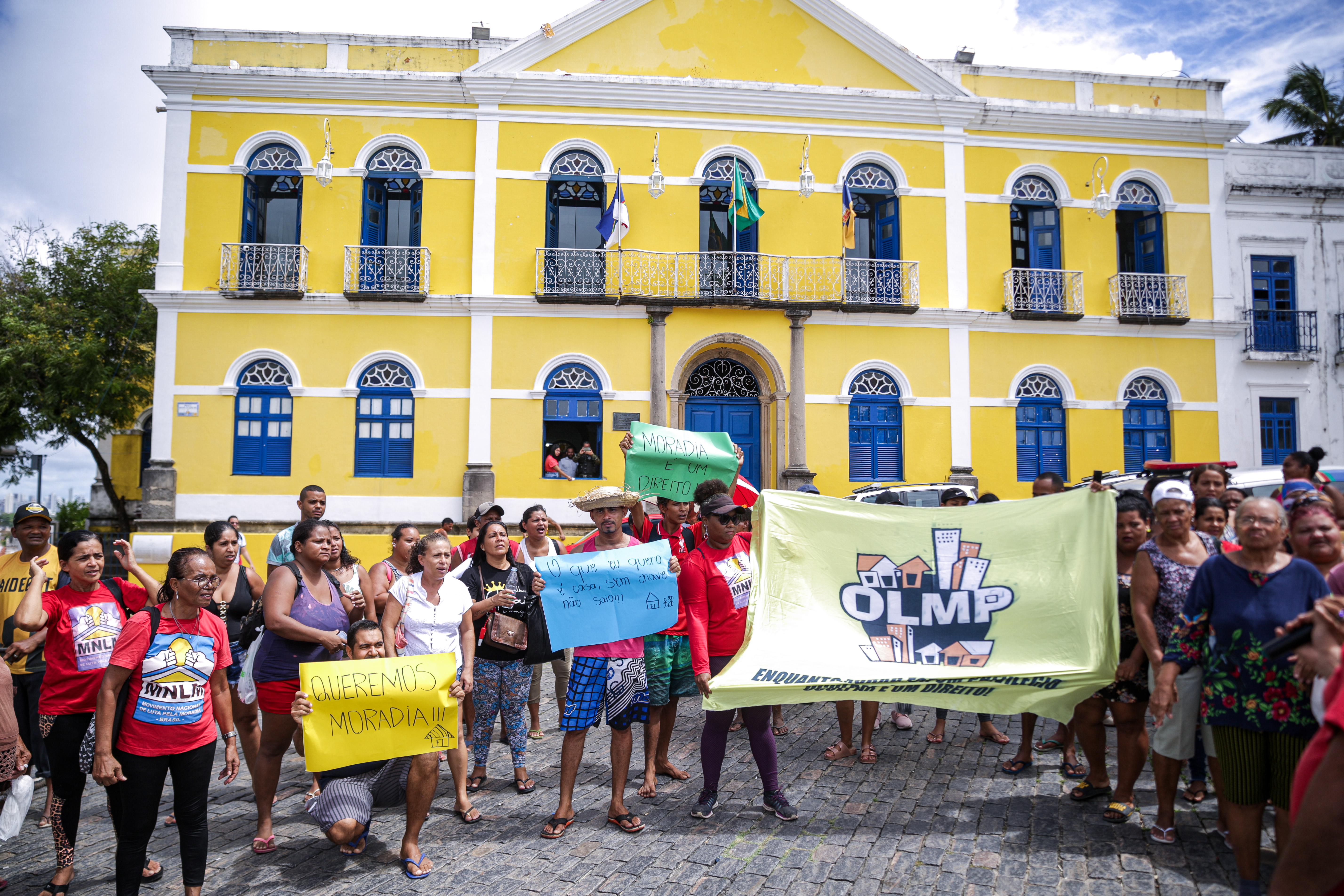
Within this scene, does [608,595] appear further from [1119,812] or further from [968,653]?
[1119,812]

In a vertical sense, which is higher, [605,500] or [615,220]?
[615,220]

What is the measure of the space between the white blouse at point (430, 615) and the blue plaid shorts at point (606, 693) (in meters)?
0.75

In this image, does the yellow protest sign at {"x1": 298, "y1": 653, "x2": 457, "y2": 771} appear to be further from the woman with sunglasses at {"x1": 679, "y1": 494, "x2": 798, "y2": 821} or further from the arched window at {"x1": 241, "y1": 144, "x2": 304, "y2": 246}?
the arched window at {"x1": 241, "y1": 144, "x2": 304, "y2": 246}

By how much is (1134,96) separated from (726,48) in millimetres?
8713

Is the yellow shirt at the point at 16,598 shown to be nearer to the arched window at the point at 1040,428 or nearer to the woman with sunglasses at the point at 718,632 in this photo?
the woman with sunglasses at the point at 718,632

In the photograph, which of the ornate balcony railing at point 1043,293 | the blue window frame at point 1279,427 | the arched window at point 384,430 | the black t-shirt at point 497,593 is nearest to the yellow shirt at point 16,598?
the black t-shirt at point 497,593

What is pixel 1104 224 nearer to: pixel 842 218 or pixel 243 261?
pixel 842 218

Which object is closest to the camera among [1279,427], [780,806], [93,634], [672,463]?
[93,634]

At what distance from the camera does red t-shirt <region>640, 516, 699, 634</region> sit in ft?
17.3

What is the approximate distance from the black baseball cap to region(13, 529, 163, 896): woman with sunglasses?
113 cm

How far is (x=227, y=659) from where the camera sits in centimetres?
419

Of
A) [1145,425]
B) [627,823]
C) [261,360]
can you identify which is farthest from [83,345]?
[1145,425]

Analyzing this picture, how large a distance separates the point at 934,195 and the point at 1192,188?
18.7 feet

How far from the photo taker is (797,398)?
15.6 m
